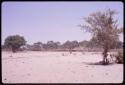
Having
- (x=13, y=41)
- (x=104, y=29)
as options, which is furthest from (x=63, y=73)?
(x=13, y=41)

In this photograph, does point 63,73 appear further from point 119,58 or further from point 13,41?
point 13,41

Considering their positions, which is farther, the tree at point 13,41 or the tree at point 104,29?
the tree at point 13,41

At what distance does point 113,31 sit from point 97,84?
9.32 meters

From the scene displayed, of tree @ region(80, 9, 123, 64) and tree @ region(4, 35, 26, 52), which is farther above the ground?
tree @ region(80, 9, 123, 64)

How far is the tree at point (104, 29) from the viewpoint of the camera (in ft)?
68.4

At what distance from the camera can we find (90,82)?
41.0ft

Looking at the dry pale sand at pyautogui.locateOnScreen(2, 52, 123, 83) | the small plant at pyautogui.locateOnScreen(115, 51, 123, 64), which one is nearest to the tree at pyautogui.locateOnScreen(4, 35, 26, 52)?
the dry pale sand at pyautogui.locateOnScreen(2, 52, 123, 83)

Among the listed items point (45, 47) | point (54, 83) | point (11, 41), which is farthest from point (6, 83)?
point (45, 47)

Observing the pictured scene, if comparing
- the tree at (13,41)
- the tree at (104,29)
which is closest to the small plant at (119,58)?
the tree at (104,29)

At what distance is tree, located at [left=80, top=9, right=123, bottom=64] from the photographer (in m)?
20.8

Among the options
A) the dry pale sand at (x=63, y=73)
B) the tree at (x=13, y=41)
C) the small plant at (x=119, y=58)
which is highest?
the dry pale sand at (x=63, y=73)

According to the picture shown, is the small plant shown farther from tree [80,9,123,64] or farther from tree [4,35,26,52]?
tree [4,35,26,52]

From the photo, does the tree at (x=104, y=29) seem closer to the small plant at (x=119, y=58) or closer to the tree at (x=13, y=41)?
the small plant at (x=119, y=58)

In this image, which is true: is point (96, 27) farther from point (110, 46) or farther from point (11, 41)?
point (11, 41)
